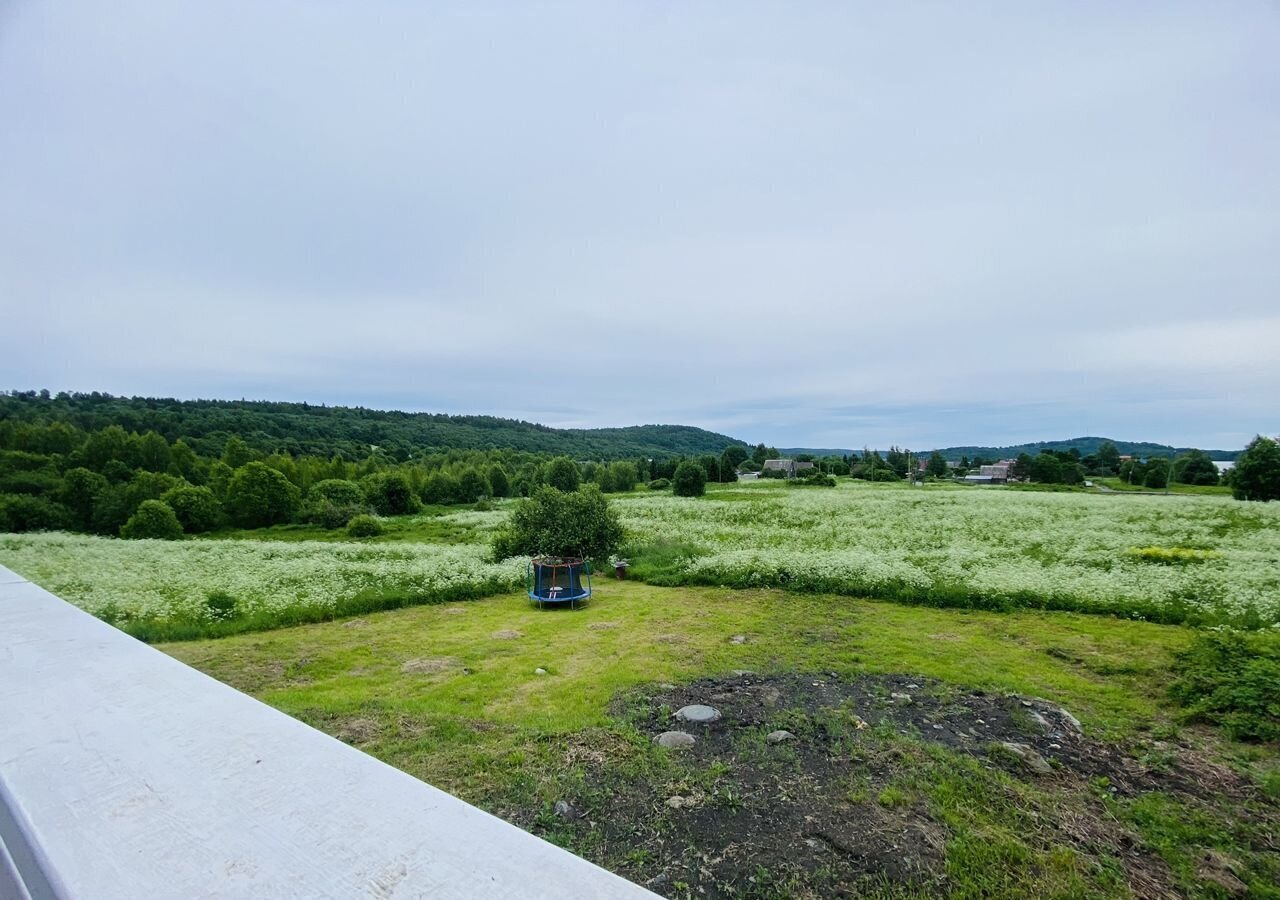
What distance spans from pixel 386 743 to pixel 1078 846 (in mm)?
6160

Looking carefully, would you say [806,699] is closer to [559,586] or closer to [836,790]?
[836,790]

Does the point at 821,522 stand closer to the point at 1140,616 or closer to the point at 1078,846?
the point at 1140,616

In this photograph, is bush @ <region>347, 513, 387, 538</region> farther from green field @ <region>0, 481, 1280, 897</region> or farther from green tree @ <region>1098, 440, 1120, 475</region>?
green tree @ <region>1098, 440, 1120, 475</region>

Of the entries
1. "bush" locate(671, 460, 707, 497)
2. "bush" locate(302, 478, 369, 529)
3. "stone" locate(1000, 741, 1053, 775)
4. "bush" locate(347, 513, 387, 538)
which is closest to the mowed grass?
"stone" locate(1000, 741, 1053, 775)

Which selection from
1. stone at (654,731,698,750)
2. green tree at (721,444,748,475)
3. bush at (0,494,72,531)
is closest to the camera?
stone at (654,731,698,750)

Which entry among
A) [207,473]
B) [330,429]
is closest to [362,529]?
[207,473]

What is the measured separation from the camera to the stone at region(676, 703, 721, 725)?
603cm

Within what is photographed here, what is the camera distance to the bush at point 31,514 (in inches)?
1024

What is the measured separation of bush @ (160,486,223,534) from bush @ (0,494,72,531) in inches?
172

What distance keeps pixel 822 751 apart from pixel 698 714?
4.66 ft

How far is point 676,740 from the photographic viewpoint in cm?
554

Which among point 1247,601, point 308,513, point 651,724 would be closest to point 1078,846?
point 651,724

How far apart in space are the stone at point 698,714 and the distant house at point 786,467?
81.4 m

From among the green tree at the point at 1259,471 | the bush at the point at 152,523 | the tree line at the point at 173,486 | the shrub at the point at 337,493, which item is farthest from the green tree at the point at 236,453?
the green tree at the point at 1259,471
